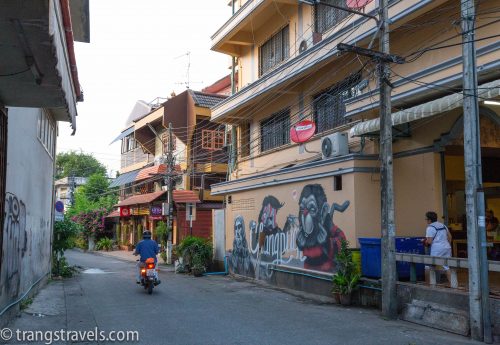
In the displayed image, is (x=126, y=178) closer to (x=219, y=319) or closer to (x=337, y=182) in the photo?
(x=337, y=182)

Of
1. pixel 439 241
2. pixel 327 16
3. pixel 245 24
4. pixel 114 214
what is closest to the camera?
pixel 439 241

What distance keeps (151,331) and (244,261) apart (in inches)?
397

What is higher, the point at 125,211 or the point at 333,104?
the point at 333,104

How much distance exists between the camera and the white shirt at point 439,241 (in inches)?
408

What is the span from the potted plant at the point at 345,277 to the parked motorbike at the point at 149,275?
501 cm

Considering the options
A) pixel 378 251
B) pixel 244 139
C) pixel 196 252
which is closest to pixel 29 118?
pixel 378 251

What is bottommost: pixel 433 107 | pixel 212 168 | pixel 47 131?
pixel 433 107

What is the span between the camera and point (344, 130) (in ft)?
49.6

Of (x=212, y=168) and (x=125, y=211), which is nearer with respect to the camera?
(x=212, y=168)

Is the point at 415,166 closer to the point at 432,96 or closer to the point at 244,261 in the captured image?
the point at 432,96

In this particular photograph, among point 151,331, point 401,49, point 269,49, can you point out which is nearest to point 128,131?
point 269,49

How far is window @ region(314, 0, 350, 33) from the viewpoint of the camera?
15.6m

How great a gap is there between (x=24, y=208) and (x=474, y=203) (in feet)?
30.1

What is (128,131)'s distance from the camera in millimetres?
39156
